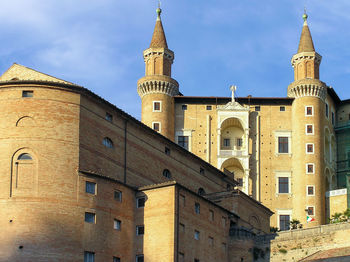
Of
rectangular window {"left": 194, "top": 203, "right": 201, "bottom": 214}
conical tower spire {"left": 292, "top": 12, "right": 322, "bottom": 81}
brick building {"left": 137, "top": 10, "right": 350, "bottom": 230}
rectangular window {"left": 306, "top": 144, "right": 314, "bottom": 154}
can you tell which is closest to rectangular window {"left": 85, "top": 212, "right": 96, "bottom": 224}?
rectangular window {"left": 194, "top": 203, "right": 201, "bottom": 214}

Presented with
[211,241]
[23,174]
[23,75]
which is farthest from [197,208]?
[23,75]

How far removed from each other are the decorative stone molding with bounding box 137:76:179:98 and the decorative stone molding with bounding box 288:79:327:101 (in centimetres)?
1327

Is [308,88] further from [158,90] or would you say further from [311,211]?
[158,90]

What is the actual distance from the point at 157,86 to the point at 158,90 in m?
0.45

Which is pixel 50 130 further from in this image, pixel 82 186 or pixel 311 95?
pixel 311 95

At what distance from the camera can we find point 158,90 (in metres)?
89.8

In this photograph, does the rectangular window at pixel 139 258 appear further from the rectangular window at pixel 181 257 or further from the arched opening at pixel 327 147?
the arched opening at pixel 327 147

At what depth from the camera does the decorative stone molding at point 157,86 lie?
294ft

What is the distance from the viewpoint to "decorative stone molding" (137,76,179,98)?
8962 cm

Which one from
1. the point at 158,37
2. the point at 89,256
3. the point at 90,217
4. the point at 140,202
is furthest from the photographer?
the point at 158,37

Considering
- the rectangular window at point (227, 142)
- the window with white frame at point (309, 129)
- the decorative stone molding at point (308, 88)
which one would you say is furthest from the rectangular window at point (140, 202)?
the decorative stone molding at point (308, 88)

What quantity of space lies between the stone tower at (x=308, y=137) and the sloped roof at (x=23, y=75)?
123ft

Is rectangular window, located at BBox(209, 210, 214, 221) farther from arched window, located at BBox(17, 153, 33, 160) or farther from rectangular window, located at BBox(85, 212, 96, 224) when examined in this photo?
arched window, located at BBox(17, 153, 33, 160)

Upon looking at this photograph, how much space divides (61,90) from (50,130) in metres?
2.99
